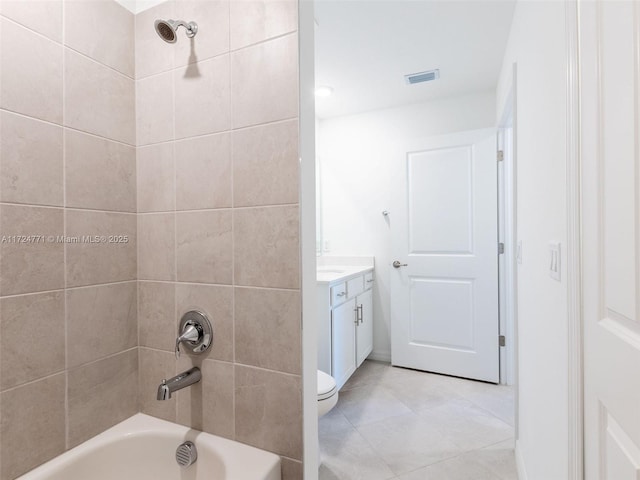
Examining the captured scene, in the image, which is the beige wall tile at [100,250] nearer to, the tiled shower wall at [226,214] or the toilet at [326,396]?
the tiled shower wall at [226,214]

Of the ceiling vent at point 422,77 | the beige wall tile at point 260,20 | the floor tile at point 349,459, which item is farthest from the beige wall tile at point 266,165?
the ceiling vent at point 422,77

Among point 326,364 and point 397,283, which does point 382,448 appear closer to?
point 326,364

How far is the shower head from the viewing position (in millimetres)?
1005

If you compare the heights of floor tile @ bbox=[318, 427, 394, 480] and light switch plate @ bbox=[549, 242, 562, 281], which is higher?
light switch plate @ bbox=[549, 242, 562, 281]

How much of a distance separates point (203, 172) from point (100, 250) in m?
0.45

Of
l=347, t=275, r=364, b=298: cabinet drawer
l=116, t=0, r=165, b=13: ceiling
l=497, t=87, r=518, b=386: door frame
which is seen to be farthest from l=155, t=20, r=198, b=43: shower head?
l=497, t=87, r=518, b=386: door frame

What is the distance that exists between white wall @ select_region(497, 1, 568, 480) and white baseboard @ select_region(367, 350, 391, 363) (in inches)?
59.9

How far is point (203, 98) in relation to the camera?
1091 mm

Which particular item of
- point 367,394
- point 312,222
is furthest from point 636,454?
point 367,394

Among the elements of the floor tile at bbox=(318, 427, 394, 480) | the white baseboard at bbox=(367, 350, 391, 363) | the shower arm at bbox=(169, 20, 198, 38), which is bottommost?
the floor tile at bbox=(318, 427, 394, 480)

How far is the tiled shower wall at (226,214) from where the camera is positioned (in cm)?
96

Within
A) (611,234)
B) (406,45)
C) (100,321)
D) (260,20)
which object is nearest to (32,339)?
(100,321)

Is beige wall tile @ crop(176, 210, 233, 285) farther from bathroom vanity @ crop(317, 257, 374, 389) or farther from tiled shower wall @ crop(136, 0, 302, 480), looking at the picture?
bathroom vanity @ crop(317, 257, 374, 389)

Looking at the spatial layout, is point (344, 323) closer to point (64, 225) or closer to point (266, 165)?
point (266, 165)
